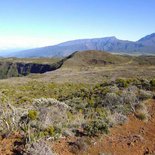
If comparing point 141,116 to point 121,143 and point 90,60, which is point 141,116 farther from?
point 90,60

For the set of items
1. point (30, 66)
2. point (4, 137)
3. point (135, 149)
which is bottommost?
point (30, 66)

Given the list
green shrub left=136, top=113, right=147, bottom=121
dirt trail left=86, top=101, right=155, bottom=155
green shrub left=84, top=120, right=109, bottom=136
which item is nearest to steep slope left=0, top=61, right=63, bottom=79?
green shrub left=136, top=113, right=147, bottom=121

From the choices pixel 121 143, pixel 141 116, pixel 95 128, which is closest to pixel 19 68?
pixel 141 116

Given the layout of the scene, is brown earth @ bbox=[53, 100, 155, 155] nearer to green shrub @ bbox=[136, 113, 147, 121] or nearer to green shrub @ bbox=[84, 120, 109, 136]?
green shrub @ bbox=[84, 120, 109, 136]

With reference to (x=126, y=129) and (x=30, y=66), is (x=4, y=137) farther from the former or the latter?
(x=30, y=66)

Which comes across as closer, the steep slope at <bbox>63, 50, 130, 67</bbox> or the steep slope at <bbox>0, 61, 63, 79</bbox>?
the steep slope at <bbox>63, 50, 130, 67</bbox>

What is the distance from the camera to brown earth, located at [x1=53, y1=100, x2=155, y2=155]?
901 cm

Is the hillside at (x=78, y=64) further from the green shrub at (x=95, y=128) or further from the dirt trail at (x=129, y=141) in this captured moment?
the green shrub at (x=95, y=128)

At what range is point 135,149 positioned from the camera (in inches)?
373

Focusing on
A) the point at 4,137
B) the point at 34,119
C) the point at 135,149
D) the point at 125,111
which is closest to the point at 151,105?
the point at 125,111

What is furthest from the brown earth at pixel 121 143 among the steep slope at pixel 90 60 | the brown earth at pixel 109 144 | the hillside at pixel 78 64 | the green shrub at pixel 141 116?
the steep slope at pixel 90 60

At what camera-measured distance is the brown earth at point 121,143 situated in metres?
9.01

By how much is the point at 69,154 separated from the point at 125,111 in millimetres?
4820

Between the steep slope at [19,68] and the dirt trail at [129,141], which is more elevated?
the dirt trail at [129,141]
